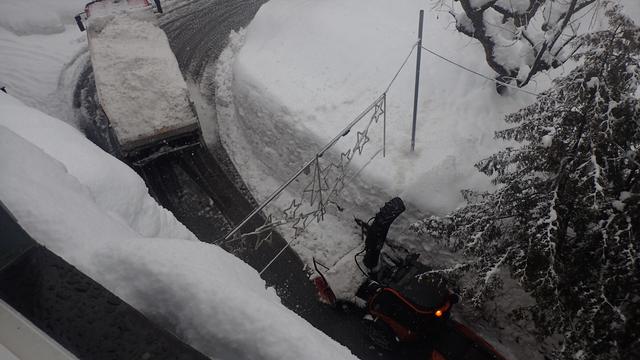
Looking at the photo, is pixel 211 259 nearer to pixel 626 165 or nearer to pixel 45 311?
pixel 45 311

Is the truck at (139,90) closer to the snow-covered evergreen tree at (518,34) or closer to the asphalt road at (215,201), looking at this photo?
the asphalt road at (215,201)

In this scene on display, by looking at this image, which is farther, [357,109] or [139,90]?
[139,90]

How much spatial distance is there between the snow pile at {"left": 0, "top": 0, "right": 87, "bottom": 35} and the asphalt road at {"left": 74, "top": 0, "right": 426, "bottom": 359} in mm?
3360

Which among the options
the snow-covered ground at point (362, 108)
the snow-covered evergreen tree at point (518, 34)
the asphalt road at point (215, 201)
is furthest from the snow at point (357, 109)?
the snow-covered evergreen tree at point (518, 34)

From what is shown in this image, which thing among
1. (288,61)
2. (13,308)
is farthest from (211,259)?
(288,61)

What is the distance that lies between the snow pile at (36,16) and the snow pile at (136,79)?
14.4 ft

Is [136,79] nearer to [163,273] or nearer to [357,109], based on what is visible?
[357,109]

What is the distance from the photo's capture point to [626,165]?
4902mm

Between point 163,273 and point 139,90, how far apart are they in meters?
9.17

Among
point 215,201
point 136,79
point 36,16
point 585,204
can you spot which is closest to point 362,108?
point 215,201

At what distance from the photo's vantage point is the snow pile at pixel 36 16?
14812mm

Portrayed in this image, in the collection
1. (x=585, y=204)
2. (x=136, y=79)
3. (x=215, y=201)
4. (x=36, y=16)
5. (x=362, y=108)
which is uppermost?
(x=362, y=108)

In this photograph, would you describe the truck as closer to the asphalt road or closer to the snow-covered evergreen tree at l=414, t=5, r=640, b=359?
the asphalt road

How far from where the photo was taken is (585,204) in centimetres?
510
